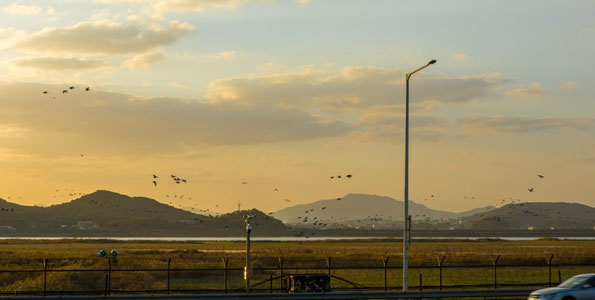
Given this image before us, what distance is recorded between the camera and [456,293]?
101 ft

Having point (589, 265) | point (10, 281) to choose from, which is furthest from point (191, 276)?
point (589, 265)

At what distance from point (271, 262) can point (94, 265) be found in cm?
1644

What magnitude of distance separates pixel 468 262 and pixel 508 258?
25.0ft

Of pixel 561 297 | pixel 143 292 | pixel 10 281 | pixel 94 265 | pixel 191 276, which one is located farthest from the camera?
pixel 94 265

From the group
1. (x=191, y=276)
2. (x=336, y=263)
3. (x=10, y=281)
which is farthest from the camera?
(x=336, y=263)

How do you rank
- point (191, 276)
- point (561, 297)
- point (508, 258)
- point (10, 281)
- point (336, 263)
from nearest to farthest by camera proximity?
point (561, 297)
point (10, 281)
point (191, 276)
point (336, 263)
point (508, 258)

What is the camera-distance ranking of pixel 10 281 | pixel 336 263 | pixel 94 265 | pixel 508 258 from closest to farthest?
1. pixel 10 281
2. pixel 94 265
3. pixel 336 263
4. pixel 508 258

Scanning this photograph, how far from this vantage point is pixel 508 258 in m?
85.9

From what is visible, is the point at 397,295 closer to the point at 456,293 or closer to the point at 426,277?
the point at 456,293

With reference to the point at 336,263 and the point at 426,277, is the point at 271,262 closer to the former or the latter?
the point at 336,263

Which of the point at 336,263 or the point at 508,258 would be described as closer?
the point at 336,263

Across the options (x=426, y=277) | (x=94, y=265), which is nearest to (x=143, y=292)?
(x=426, y=277)

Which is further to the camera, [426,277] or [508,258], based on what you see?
[508,258]

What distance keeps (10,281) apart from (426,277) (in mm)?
29251
